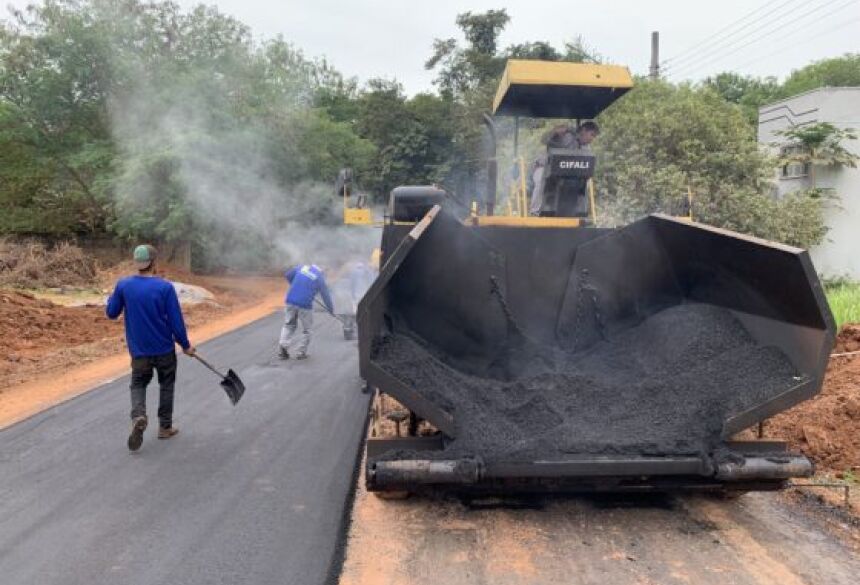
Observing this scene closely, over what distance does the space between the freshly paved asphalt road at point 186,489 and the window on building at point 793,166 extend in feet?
45.4

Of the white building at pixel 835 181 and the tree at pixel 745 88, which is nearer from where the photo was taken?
the white building at pixel 835 181

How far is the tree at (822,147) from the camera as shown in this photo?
15.7 m

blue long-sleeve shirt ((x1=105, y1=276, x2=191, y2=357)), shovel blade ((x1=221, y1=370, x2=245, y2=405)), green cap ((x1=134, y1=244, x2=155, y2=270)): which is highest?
green cap ((x1=134, y1=244, x2=155, y2=270))

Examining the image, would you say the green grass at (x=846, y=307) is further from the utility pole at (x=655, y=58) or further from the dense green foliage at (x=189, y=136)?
the utility pole at (x=655, y=58)

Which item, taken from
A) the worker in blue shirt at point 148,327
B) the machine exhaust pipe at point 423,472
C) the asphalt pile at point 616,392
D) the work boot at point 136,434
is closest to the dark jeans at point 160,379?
the worker in blue shirt at point 148,327

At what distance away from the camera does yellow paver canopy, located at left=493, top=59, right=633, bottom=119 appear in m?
5.85

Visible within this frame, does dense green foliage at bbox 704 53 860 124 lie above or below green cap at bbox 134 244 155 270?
above

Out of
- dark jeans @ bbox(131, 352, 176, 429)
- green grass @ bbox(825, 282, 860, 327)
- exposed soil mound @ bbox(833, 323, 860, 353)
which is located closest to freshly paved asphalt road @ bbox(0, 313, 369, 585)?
dark jeans @ bbox(131, 352, 176, 429)

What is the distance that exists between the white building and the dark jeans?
13.8 meters

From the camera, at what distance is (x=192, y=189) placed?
17.9 metres

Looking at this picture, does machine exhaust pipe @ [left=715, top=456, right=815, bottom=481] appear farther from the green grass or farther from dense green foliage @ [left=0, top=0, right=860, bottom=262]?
dense green foliage @ [left=0, top=0, right=860, bottom=262]

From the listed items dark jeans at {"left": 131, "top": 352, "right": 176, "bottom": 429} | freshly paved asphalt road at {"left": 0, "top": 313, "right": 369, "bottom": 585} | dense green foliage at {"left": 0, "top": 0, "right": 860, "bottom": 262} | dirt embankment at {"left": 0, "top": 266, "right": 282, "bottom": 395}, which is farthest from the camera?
dense green foliage at {"left": 0, "top": 0, "right": 860, "bottom": 262}

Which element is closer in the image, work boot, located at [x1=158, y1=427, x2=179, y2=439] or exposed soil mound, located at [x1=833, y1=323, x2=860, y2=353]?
work boot, located at [x1=158, y1=427, x2=179, y2=439]

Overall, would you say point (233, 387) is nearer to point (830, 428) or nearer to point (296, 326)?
point (296, 326)
